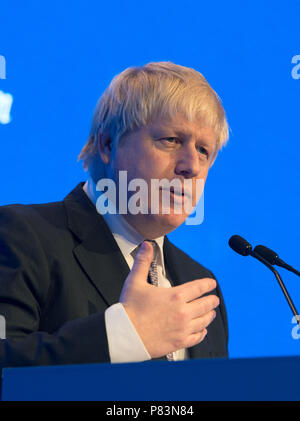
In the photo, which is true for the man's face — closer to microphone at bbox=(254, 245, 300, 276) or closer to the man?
the man

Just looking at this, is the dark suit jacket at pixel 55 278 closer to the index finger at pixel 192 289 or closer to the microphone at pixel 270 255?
the index finger at pixel 192 289

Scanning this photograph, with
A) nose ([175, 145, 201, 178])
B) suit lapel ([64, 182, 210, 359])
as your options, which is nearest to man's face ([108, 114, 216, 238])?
nose ([175, 145, 201, 178])

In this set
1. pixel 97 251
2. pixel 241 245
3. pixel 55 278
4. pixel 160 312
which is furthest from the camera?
pixel 241 245

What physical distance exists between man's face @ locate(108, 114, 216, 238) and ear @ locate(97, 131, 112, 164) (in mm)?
98

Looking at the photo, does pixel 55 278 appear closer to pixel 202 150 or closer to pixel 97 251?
pixel 97 251

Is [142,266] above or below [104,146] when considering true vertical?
below

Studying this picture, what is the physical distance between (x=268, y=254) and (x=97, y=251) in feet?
1.74

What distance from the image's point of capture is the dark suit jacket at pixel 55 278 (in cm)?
122

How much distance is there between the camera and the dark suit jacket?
1.22 metres

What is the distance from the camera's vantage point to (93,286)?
1662 mm

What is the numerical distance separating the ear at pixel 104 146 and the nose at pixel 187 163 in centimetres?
26

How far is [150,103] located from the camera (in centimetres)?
178

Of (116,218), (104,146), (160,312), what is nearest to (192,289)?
(160,312)

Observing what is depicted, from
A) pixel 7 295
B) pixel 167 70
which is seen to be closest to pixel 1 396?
pixel 7 295
